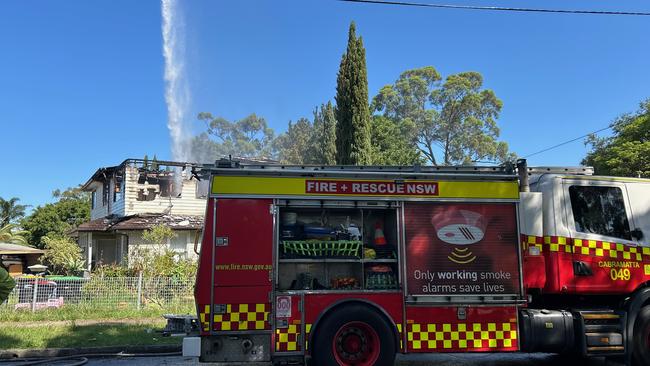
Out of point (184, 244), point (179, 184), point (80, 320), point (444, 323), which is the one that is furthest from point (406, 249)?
point (179, 184)

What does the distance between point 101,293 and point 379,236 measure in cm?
912

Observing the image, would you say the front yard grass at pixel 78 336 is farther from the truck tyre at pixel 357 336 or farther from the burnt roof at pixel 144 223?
the burnt roof at pixel 144 223

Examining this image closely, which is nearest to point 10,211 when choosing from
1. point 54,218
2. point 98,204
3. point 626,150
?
point 54,218

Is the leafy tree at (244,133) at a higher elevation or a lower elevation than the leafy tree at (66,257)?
higher

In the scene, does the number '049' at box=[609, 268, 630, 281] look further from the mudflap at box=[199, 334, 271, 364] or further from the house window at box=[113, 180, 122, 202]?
the house window at box=[113, 180, 122, 202]

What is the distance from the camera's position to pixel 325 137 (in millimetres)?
32344

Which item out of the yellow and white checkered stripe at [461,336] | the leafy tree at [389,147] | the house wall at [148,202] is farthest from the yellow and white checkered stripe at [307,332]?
the leafy tree at [389,147]

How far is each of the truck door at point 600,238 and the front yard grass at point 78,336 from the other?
285 inches

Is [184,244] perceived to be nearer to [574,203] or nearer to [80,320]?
[80,320]

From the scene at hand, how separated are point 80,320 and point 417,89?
36.4m

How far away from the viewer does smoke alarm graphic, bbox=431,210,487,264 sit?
6.75 meters

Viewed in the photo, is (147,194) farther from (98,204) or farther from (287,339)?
(287,339)

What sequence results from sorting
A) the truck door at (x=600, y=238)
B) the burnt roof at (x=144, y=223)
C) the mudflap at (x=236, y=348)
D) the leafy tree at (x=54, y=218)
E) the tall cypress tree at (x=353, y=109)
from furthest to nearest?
the leafy tree at (x=54, y=218) < the tall cypress tree at (x=353, y=109) < the burnt roof at (x=144, y=223) < the truck door at (x=600, y=238) < the mudflap at (x=236, y=348)

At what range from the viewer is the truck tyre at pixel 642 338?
6.81m
